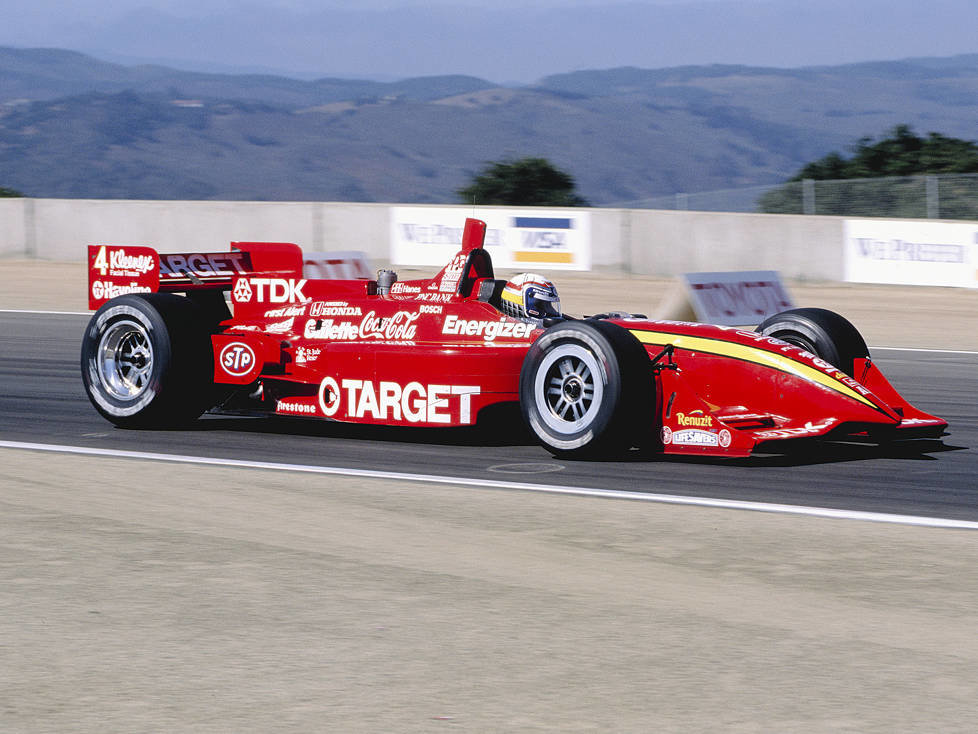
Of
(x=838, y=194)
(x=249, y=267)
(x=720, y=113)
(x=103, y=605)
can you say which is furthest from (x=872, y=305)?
(x=720, y=113)

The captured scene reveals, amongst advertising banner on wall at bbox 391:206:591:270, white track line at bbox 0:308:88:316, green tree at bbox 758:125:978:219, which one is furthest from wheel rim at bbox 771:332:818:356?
advertising banner on wall at bbox 391:206:591:270

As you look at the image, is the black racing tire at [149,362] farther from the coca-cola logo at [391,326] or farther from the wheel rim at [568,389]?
the wheel rim at [568,389]

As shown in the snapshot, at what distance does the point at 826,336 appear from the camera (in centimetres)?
935

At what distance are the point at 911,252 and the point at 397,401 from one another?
14345 mm

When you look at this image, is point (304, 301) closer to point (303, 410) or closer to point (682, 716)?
point (303, 410)

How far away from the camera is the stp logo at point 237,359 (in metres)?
9.61

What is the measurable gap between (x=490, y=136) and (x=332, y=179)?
1277 inches

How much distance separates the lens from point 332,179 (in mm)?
123938

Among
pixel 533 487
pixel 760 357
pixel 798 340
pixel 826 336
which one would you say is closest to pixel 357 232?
pixel 798 340

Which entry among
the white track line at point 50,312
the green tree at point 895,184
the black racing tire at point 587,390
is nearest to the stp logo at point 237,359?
the black racing tire at point 587,390

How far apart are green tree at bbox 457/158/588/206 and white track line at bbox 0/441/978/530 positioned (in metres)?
29.7

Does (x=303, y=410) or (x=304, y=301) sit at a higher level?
(x=304, y=301)

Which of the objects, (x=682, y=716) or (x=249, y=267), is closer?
(x=682, y=716)

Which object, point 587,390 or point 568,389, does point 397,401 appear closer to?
point 568,389
